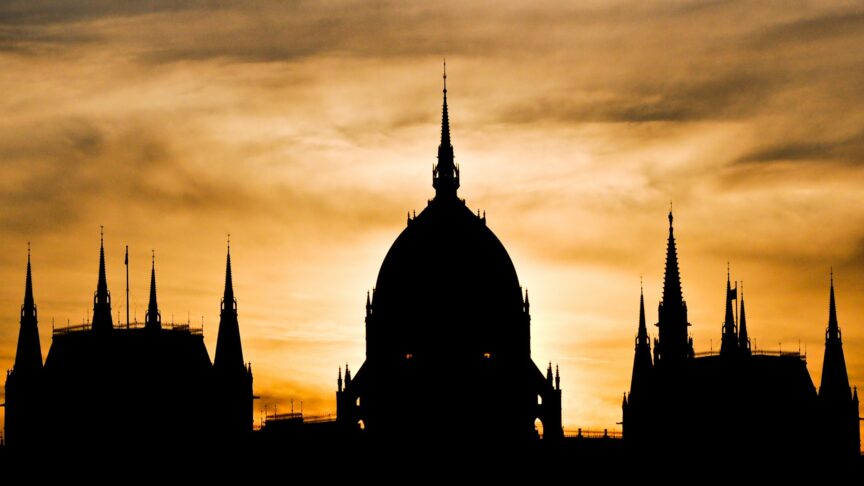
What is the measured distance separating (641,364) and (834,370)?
13.4 meters

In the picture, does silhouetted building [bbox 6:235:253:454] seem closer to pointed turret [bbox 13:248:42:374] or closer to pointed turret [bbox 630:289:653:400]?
pointed turret [bbox 13:248:42:374]

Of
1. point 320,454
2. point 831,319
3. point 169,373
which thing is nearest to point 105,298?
point 169,373

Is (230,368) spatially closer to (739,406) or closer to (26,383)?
(26,383)

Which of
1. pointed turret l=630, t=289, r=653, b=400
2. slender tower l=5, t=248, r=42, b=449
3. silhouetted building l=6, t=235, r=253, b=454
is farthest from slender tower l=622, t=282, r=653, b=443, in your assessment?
slender tower l=5, t=248, r=42, b=449

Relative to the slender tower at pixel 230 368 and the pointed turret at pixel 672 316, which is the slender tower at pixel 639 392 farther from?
the slender tower at pixel 230 368

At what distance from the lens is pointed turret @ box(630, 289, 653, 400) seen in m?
180

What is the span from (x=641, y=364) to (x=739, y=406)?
24.4ft

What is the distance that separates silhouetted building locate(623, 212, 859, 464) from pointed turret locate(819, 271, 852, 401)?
0.21ft

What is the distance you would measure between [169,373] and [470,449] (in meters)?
27.6

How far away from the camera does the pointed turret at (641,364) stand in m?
180

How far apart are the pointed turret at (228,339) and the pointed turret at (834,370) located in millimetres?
37379

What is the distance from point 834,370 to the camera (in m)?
176

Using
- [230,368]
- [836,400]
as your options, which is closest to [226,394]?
[230,368]

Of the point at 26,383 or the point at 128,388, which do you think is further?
the point at 128,388
